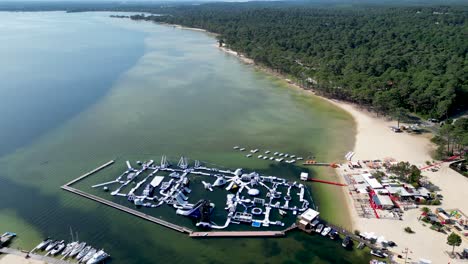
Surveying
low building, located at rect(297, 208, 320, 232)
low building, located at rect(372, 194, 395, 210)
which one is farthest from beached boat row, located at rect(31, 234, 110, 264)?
low building, located at rect(372, 194, 395, 210)

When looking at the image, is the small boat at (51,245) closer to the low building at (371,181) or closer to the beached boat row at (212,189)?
the beached boat row at (212,189)

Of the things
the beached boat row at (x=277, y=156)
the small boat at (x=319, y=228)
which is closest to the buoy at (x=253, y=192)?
the small boat at (x=319, y=228)

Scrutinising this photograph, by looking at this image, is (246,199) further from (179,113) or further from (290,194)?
(179,113)

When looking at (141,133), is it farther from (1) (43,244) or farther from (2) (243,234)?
(2) (243,234)

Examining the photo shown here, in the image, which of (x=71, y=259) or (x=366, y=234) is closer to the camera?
(x=71, y=259)

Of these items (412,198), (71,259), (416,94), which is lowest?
(71,259)

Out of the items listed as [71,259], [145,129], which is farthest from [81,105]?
[71,259]

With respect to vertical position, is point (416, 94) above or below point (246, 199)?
above

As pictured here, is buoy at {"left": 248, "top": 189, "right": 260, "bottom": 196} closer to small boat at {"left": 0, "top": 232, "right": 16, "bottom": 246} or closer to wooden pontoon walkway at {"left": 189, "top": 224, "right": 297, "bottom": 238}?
wooden pontoon walkway at {"left": 189, "top": 224, "right": 297, "bottom": 238}
